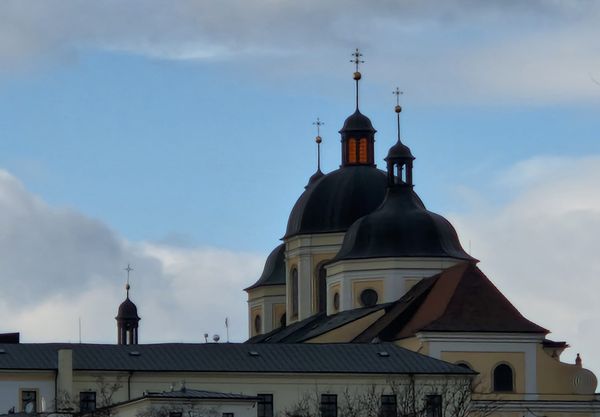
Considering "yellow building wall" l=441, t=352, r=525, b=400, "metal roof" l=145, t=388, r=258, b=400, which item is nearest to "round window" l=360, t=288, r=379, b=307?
"yellow building wall" l=441, t=352, r=525, b=400

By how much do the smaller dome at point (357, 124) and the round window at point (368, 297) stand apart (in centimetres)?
1314

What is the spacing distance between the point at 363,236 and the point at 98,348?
56.6 feet

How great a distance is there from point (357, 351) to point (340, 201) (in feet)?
71.1

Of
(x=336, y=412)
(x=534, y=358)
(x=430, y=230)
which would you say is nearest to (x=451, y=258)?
(x=430, y=230)

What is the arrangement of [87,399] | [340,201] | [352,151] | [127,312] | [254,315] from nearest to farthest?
1. [87,399]
2. [340,201]
3. [352,151]
4. [254,315]
5. [127,312]

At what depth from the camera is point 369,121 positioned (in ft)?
440

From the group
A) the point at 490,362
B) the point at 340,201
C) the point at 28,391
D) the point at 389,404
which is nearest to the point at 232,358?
the point at 389,404

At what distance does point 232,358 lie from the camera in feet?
354

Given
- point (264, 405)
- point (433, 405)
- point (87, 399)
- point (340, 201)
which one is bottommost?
point (433, 405)

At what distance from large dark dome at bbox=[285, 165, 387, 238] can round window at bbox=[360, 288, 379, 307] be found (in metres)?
8.14

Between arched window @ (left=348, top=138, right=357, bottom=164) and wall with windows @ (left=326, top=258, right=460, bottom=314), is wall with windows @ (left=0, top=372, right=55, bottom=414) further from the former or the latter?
arched window @ (left=348, top=138, right=357, bottom=164)

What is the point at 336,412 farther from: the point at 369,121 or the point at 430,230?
the point at 369,121

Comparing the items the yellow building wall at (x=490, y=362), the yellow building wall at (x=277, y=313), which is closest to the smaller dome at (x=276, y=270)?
the yellow building wall at (x=277, y=313)

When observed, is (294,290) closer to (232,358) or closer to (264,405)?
(232,358)
